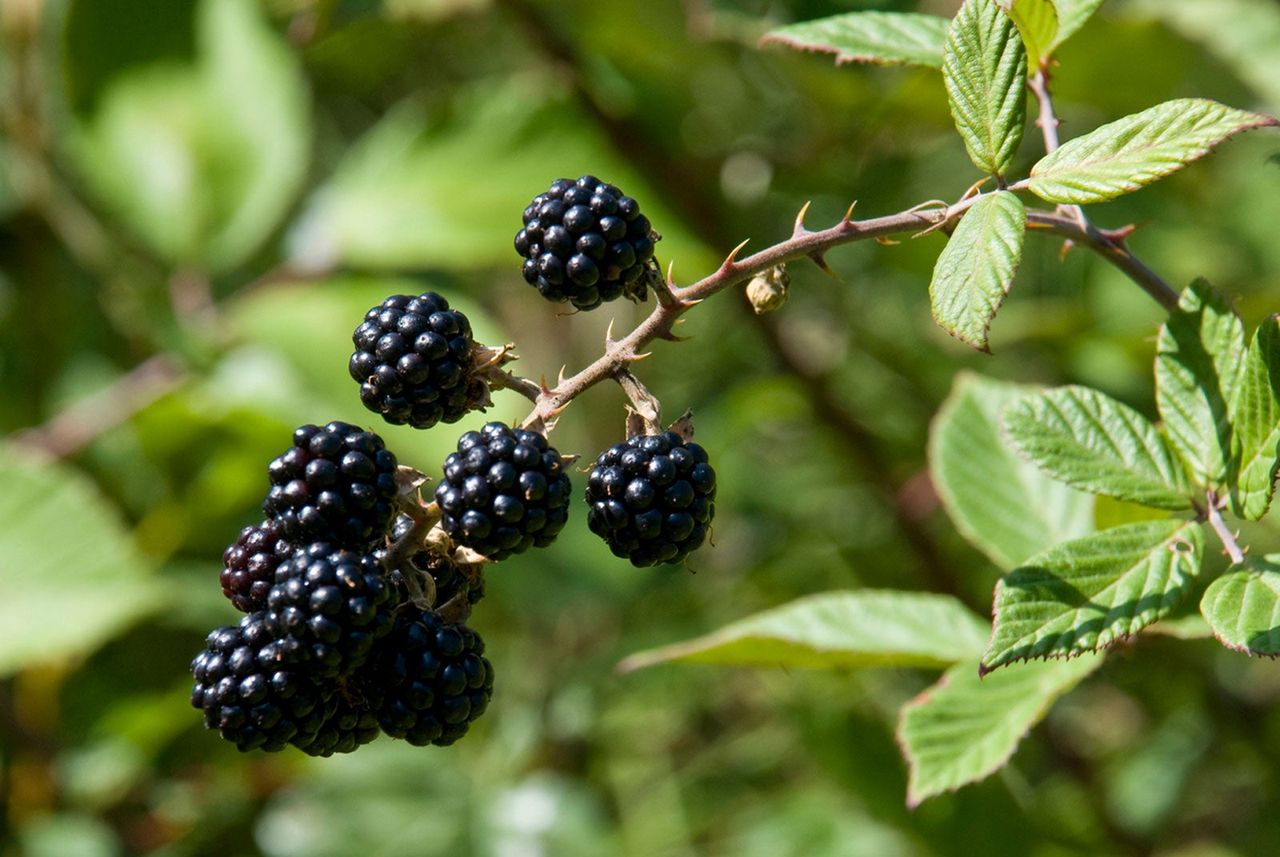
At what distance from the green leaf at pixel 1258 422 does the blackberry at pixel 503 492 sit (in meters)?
0.75

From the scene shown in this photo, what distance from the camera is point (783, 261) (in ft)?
4.56

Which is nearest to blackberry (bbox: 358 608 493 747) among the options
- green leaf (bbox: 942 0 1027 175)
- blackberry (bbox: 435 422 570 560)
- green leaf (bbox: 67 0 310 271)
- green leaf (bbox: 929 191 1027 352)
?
blackberry (bbox: 435 422 570 560)

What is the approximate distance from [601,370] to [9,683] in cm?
259

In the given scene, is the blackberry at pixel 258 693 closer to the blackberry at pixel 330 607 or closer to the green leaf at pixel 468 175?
the blackberry at pixel 330 607

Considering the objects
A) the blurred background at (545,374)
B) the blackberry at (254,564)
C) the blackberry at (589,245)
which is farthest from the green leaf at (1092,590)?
the blurred background at (545,374)

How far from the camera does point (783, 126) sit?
3459 millimetres

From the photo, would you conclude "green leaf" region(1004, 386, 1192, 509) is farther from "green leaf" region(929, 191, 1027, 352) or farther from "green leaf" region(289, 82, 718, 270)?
"green leaf" region(289, 82, 718, 270)

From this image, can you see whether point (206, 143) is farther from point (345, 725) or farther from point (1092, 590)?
point (1092, 590)

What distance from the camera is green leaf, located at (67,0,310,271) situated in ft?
10.1

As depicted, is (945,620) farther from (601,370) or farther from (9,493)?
(9,493)

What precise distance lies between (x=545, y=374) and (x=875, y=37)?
1.09m

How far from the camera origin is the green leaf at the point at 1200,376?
4.82 feet

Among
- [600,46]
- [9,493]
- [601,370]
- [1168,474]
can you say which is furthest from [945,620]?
[9,493]

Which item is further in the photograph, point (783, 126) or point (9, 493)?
point (783, 126)
